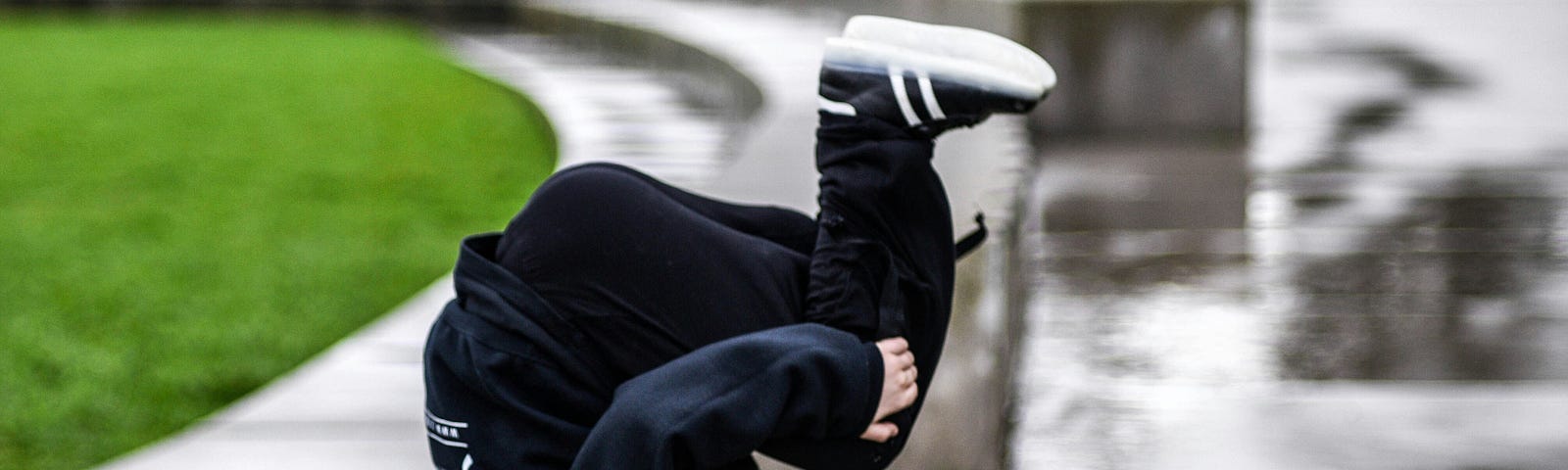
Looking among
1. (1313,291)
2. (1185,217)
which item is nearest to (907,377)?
(1313,291)

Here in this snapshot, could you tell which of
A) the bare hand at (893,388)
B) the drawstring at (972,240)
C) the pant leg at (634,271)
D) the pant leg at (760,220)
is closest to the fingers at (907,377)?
the bare hand at (893,388)

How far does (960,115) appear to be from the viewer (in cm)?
279

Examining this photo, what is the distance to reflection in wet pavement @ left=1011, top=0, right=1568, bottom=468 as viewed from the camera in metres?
3.86

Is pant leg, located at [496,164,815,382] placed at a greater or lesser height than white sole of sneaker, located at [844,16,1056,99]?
lesser

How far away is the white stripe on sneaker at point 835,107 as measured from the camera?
2857 millimetres

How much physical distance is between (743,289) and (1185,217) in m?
3.49

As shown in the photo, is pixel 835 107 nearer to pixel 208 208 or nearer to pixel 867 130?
pixel 867 130

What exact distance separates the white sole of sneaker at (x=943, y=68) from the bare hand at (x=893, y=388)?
424 millimetres

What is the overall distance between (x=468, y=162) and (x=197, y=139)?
6.02 feet

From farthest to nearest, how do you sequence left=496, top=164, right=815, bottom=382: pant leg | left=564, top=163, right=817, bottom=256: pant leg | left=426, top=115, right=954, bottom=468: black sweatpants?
left=564, top=163, right=817, bottom=256: pant leg, left=496, top=164, right=815, bottom=382: pant leg, left=426, top=115, right=954, bottom=468: black sweatpants

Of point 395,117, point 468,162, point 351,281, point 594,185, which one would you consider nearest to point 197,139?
point 395,117

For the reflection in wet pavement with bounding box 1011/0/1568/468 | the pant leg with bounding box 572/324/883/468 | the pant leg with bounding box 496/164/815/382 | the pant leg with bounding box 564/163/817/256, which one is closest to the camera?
the pant leg with bounding box 572/324/883/468

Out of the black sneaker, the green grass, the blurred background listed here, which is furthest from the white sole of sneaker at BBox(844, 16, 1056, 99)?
the green grass

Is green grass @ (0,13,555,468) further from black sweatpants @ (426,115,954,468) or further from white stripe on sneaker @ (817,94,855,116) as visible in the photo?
white stripe on sneaker @ (817,94,855,116)
